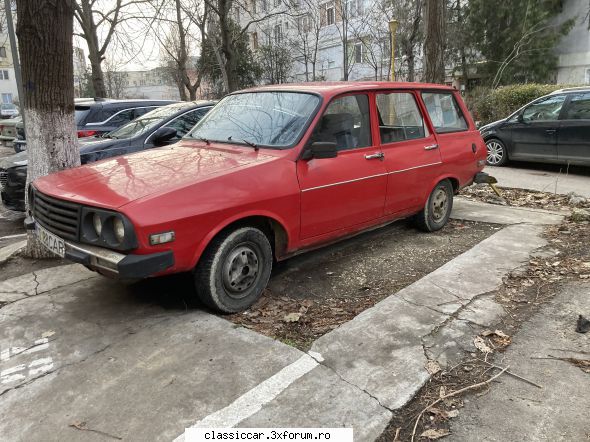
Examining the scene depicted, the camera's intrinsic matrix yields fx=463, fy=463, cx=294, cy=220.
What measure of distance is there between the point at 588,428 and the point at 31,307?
13.1 feet

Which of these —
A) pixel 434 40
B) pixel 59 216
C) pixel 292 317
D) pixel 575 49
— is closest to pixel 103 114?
pixel 59 216

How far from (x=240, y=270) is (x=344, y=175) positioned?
1330mm

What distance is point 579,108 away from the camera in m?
9.26

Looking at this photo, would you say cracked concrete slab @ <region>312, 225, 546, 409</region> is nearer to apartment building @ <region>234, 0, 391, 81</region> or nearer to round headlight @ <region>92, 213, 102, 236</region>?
round headlight @ <region>92, 213, 102, 236</region>

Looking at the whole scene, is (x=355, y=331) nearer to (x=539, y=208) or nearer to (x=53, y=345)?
(x=53, y=345)

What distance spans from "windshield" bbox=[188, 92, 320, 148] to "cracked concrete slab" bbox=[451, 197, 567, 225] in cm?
344

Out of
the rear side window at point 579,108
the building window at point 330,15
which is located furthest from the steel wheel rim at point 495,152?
the building window at point 330,15

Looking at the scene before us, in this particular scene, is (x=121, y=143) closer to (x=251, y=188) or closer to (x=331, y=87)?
(x=331, y=87)

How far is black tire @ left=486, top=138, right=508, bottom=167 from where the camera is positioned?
10.9m

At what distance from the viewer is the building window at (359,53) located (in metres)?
32.4

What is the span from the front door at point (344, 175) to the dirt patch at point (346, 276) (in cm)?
50

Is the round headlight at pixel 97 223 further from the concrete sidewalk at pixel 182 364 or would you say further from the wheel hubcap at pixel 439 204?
the wheel hubcap at pixel 439 204

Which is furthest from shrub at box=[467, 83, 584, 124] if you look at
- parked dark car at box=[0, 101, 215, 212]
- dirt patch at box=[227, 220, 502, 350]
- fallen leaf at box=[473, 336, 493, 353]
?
fallen leaf at box=[473, 336, 493, 353]

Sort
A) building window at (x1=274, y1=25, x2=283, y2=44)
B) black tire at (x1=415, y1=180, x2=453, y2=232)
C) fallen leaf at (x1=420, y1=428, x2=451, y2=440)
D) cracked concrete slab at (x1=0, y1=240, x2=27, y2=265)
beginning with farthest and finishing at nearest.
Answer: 1. building window at (x1=274, y1=25, x2=283, y2=44)
2. black tire at (x1=415, y1=180, x2=453, y2=232)
3. cracked concrete slab at (x1=0, y1=240, x2=27, y2=265)
4. fallen leaf at (x1=420, y1=428, x2=451, y2=440)
